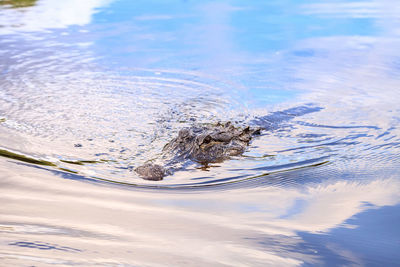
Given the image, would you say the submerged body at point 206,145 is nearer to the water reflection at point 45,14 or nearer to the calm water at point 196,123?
the calm water at point 196,123

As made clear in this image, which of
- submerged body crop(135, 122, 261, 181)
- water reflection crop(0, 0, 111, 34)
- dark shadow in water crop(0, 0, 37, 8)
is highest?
dark shadow in water crop(0, 0, 37, 8)

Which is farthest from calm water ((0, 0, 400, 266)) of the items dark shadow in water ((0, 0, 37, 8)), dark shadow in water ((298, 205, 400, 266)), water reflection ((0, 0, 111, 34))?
dark shadow in water ((0, 0, 37, 8))

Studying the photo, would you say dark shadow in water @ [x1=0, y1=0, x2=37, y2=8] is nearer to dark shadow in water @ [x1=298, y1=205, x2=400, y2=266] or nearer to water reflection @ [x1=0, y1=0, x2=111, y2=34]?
water reflection @ [x1=0, y1=0, x2=111, y2=34]

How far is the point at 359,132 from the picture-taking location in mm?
6129

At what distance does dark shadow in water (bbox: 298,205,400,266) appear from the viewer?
3.20 m

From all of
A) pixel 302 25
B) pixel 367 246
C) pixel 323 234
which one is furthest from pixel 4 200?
pixel 302 25

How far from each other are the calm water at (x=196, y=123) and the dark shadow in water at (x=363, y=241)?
14 millimetres

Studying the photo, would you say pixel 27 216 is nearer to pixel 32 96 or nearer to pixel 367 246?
pixel 367 246

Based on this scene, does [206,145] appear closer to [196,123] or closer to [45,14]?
[196,123]

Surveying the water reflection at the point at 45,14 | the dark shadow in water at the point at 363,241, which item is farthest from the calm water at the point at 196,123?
the water reflection at the point at 45,14

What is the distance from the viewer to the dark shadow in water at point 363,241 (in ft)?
10.5

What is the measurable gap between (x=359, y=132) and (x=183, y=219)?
3242mm

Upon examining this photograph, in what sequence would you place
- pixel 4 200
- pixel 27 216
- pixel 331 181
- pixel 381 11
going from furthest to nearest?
1. pixel 381 11
2. pixel 331 181
3. pixel 4 200
4. pixel 27 216

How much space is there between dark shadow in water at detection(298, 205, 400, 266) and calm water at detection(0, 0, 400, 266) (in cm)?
1
